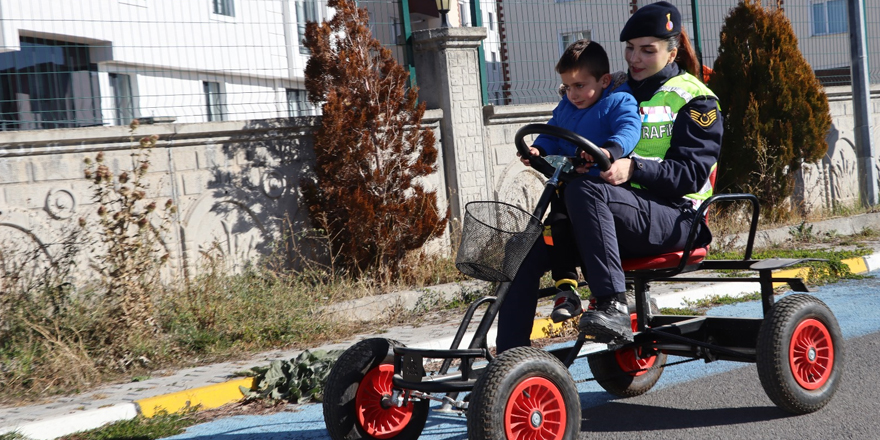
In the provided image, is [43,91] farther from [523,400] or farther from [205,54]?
[523,400]

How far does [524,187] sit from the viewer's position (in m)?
9.52

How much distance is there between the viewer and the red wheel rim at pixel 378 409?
3.41 meters

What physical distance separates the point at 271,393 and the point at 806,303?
284 cm

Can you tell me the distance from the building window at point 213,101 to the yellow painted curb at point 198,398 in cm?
357

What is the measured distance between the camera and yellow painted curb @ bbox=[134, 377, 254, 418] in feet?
15.1

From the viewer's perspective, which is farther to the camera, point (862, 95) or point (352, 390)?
point (862, 95)

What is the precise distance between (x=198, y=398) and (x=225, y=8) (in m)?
6.30

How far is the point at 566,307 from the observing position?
11.5 feet

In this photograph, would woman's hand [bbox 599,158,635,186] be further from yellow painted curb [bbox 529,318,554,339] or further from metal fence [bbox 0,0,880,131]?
metal fence [bbox 0,0,880,131]

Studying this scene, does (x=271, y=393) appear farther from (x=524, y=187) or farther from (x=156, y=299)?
(x=524, y=187)

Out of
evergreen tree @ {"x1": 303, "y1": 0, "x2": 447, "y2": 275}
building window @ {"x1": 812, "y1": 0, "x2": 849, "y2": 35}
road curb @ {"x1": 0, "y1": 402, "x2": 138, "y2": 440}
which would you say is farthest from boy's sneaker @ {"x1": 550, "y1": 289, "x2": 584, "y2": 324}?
building window @ {"x1": 812, "y1": 0, "x2": 849, "y2": 35}

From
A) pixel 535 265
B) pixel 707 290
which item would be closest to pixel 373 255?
pixel 707 290

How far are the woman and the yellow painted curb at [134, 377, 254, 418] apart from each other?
197 centimetres

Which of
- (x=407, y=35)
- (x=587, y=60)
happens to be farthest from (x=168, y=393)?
(x=407, y=35)
